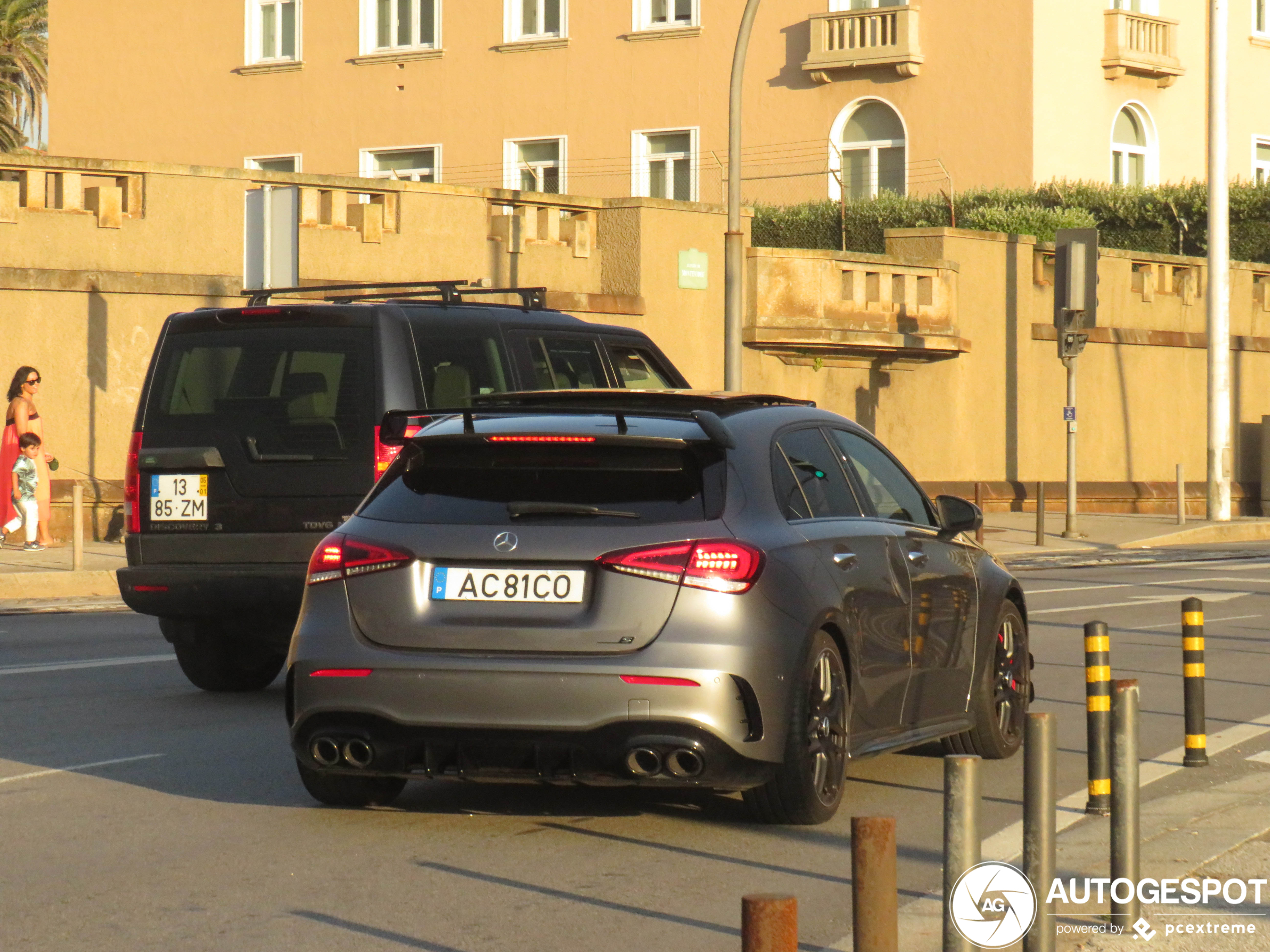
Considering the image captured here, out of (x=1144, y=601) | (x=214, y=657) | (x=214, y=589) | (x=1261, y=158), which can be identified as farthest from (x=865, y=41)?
(x=214, y=589)

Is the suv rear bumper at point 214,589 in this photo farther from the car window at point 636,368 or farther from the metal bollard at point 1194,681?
the metal bollard at point 1194,681

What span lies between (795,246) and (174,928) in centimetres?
3261

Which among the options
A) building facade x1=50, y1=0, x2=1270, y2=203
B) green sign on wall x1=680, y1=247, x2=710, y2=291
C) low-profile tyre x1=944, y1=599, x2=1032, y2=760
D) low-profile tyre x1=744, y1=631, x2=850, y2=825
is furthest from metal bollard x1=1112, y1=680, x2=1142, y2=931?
building facade x1=50, y1=0, x2=1270, y2=203

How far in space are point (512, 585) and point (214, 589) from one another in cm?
377

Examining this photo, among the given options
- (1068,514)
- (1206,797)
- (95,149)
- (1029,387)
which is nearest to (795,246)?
(1029,387)

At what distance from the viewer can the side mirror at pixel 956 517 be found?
8.34 meters

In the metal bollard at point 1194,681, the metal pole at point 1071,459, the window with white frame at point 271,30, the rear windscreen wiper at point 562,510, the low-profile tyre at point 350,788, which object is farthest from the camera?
the window with white frame at point 271,30

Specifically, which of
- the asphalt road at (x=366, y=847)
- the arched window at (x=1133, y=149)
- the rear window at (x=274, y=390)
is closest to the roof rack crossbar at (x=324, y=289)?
the rear window at (x=274, y=390)

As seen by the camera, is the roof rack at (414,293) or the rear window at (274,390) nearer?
the rear window at (274,390)

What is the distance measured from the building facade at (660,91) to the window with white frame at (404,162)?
1.7 inches

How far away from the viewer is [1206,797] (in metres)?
7.51

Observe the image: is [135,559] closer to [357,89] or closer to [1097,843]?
[1097,843]

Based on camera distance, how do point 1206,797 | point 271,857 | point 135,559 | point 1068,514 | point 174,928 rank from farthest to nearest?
point 1068,514 < point 135,559 < point 1206,797 < point 271,857 < point 174,928

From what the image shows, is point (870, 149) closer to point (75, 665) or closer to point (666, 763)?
point (75, 665)
